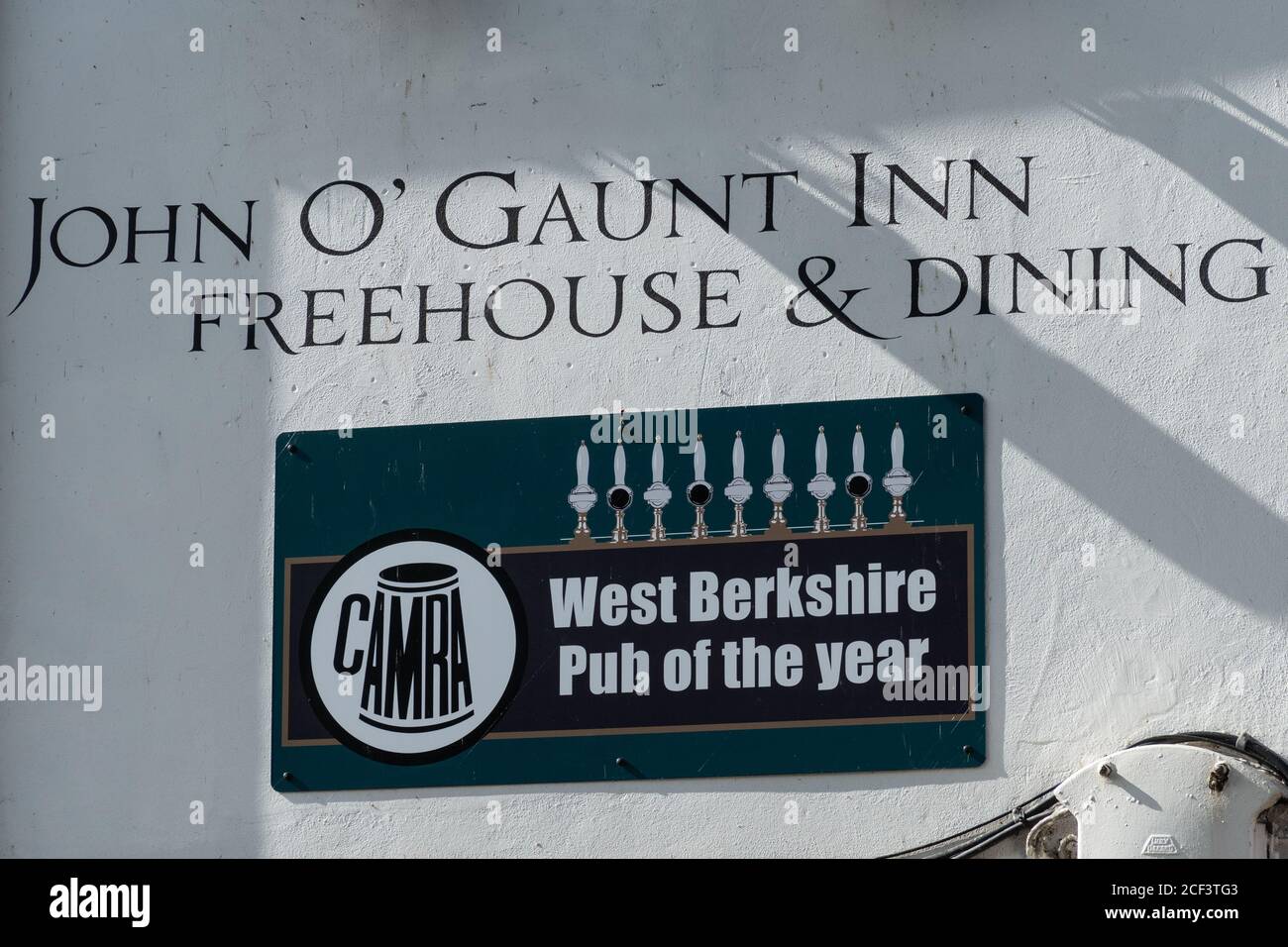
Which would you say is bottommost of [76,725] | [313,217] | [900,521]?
[76,725]

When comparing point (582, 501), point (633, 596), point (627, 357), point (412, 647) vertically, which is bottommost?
point (412, 647)

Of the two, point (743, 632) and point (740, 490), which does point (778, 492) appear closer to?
point (740, 490)

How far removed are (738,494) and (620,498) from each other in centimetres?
51

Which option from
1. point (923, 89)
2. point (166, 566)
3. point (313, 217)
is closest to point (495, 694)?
point (166, 566)

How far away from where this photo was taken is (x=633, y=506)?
37.0ft

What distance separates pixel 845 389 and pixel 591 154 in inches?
63.7

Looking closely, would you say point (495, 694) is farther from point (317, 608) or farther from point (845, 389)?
point (845, 389)

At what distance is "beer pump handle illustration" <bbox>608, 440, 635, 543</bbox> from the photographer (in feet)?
37.0

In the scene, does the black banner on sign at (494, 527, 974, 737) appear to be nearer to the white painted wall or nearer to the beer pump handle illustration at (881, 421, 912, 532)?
the beer pump handle illustration at (881, 421, 912, 532)

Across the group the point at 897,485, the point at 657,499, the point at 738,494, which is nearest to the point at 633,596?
the point at 657,499

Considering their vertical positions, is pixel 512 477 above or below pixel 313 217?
below

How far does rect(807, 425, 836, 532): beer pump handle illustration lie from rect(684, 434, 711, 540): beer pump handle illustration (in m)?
0.45

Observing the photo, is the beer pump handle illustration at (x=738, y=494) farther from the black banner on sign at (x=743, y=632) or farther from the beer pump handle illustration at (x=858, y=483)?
the beer pump handle illustration at (x=858, y=483)

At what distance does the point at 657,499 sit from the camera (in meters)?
11.3
